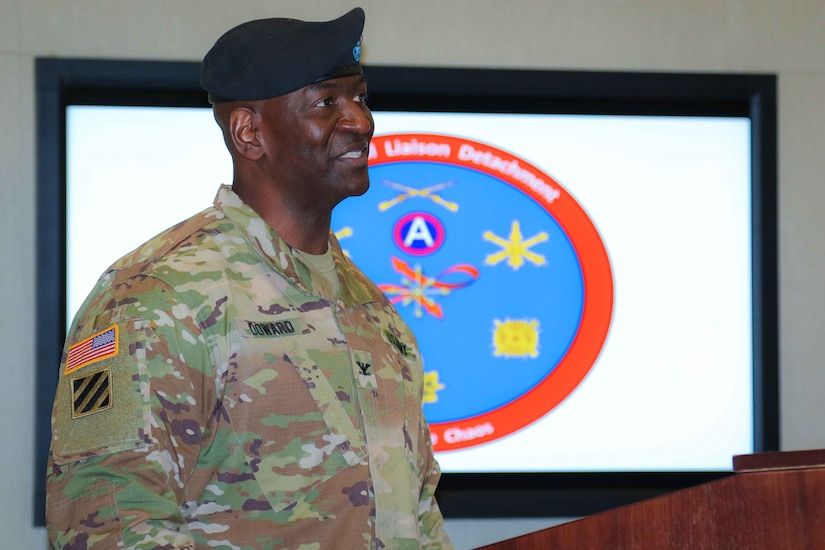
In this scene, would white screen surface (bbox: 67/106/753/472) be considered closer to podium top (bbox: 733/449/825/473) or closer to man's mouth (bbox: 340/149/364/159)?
man's mouth (bbox: 340/149/364/159)

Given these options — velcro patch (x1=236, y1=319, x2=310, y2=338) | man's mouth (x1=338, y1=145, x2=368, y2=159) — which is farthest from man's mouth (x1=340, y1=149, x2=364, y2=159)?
velcro patch (x1=236, y1=319, x2=310, y2=338)

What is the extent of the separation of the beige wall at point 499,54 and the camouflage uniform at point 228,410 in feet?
3.62

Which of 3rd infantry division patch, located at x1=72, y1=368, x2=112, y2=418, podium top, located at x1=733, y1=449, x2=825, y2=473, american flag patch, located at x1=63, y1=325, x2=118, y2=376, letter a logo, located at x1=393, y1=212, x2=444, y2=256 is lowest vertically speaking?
podium top, located at x1=733, y1=449, x2=825, y2=473

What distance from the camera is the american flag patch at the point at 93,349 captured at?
1.07 metres

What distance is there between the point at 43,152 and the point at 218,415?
1299 mm

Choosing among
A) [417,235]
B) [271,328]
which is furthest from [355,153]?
[417,235]

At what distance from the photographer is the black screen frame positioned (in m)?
2.19

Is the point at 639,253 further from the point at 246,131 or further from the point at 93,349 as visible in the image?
the point at 93,349

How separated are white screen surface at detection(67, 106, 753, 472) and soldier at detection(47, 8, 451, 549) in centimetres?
94

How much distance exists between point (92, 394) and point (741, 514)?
27.3 inches

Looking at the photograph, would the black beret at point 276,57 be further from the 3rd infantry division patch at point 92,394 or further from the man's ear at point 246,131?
the 3rd infantry division patch at point 92,394

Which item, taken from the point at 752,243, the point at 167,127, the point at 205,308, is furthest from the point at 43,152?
the point at 752,243

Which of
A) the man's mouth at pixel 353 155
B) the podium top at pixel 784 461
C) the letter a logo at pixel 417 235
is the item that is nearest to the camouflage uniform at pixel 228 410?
the man's mouth at pixel 353 155

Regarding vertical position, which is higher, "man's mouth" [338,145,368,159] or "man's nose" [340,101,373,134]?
"man's nose" [340,101,373,134]
